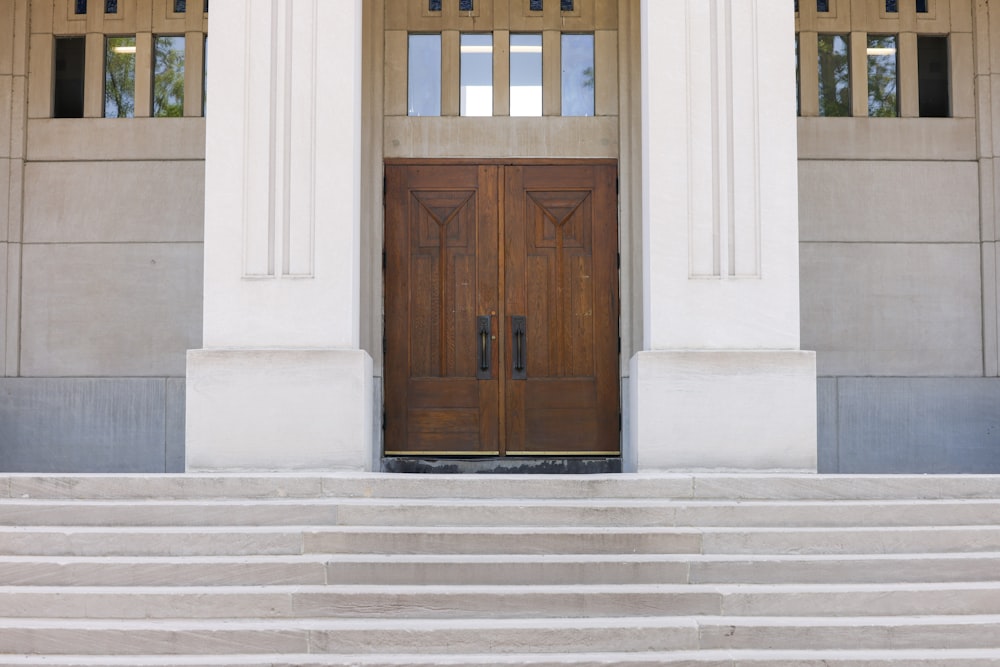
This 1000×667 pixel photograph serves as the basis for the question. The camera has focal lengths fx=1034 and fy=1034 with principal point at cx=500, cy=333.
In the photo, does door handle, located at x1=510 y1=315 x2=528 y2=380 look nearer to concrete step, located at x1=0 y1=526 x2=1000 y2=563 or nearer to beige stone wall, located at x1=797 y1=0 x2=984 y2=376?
beige stone wall, located at x1=797 y1=0 x2=984 y2=376

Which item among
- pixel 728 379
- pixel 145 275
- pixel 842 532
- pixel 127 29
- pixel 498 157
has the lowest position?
pixel 842 532

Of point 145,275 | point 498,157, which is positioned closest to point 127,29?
point 145,275

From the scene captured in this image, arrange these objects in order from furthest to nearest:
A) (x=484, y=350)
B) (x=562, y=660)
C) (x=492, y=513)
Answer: (x=484, y=350)
(x=492, y=513)
(x=562, y=660)

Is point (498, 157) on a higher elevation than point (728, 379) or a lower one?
higher

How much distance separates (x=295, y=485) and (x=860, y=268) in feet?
22.3

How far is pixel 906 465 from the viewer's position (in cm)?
1089

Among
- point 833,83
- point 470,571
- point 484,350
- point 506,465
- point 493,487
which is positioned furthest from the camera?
point 833,83

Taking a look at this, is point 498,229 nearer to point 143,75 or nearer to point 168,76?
point 168,76

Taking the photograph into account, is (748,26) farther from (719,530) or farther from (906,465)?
(906,465)

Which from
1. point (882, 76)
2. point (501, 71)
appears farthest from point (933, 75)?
point (501, 71)

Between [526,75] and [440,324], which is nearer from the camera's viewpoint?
[440,324]

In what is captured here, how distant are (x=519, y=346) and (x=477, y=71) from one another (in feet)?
9.85

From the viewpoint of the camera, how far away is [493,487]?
288 inches

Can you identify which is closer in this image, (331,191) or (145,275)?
(331,191)
